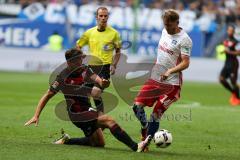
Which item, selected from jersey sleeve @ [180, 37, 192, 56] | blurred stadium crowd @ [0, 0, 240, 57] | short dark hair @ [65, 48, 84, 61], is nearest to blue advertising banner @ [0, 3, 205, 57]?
blurred stadium crowd @ [0, 0, 240, 57]

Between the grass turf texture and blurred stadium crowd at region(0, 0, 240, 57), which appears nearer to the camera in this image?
the grass turf texture

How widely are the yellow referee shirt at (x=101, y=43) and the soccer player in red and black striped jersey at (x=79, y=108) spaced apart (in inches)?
108

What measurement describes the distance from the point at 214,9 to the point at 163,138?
77.3ft

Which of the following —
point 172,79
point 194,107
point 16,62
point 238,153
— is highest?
point 172,79

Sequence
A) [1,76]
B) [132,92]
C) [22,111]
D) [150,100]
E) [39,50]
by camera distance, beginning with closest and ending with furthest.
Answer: [150,100] → [22,111] → [132,92] → [1,76] → [39,50]

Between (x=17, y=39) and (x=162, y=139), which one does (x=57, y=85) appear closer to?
(x=162, y=139)

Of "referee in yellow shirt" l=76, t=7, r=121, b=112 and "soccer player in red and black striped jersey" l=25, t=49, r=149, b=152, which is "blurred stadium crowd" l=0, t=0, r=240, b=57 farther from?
"soccer player in red and black striped jersey" l=25, t=49, r=149, b=152

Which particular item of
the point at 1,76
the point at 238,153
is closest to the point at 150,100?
the point at 238,153

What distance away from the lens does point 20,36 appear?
3600cm

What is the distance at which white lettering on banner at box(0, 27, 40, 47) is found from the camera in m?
35.9

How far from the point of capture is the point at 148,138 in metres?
12.0

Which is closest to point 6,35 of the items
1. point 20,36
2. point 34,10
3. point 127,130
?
point 20,36

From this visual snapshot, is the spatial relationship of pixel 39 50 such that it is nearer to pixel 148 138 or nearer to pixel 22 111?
pixel 22 111

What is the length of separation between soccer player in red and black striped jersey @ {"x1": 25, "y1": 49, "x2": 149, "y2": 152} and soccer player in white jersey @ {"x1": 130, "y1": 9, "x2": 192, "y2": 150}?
69 cm
